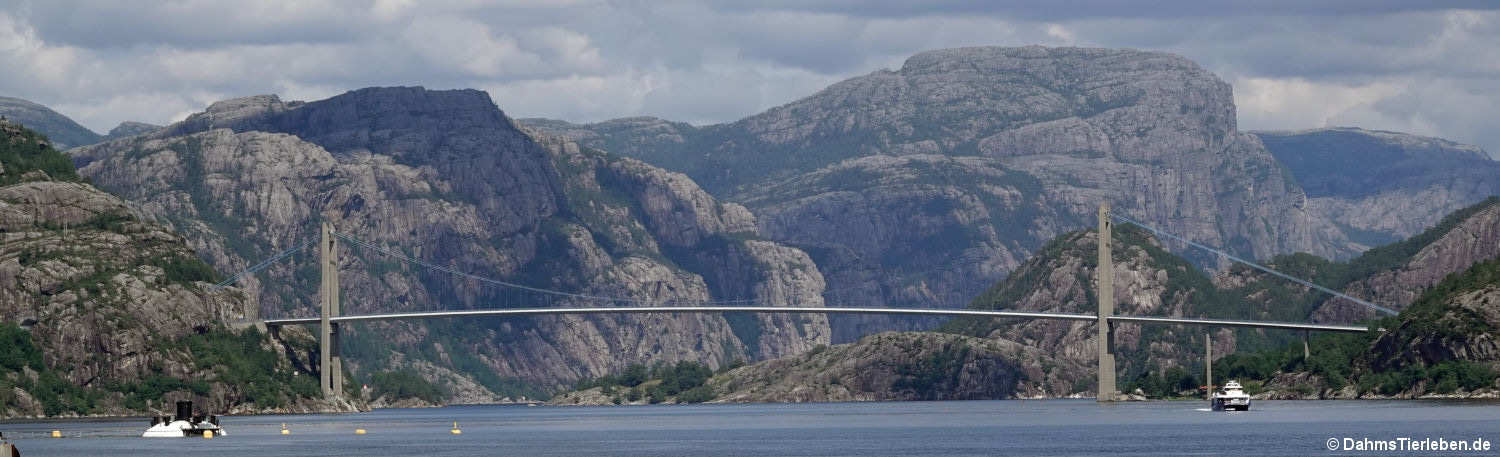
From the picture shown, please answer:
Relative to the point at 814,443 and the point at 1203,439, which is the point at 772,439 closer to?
the point at 814,443

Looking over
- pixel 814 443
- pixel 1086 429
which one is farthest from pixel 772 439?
pixel 1086 429

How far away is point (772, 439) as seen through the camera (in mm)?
158125

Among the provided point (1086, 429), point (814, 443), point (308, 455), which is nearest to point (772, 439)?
point (814, 443)

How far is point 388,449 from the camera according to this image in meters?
142

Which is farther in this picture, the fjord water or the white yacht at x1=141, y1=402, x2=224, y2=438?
the white yacht at x1=141, y1=402, x2=224, y2=438

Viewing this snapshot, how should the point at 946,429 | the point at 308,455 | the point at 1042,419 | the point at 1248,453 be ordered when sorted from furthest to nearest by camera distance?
the point at 1042,419
the point at 946,429
the point at 308,455
the point at 1248,453

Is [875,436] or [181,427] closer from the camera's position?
[875,436]

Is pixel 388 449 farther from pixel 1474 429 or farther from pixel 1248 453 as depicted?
pixel 1474 429

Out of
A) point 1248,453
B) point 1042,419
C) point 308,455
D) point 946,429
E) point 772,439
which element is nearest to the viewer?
point 1248,453

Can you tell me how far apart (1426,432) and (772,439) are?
42.2m

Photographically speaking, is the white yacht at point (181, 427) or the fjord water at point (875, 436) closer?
the fjord water at point (875, 436)

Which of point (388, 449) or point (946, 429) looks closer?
point (388, 449)

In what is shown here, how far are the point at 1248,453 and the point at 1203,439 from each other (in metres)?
19.4

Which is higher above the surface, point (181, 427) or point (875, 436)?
point (181, 427)
